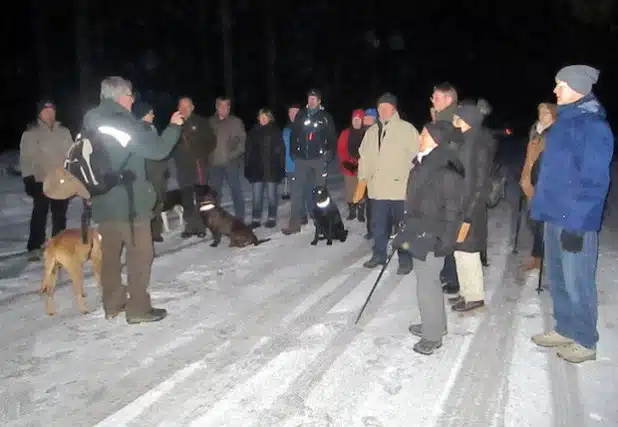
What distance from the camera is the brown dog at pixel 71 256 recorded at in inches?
226

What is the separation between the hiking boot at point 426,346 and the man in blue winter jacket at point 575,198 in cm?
89

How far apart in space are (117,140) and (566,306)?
A: 3666 mm

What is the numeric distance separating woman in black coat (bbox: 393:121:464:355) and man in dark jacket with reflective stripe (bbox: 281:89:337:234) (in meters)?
4.77

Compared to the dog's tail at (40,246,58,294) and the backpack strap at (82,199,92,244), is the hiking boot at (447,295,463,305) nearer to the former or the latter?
the backpack strap at (82,199,92,244)

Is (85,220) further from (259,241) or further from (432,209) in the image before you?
(259,241)

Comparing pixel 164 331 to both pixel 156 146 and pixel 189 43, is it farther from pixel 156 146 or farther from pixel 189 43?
pixel 189 43

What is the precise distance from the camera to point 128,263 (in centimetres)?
557

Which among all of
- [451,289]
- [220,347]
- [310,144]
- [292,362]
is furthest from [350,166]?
[292,362]

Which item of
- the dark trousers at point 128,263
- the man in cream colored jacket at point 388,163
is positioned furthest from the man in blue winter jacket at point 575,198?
the dark trousers at point 128,263

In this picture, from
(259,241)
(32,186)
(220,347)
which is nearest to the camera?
(220,347)

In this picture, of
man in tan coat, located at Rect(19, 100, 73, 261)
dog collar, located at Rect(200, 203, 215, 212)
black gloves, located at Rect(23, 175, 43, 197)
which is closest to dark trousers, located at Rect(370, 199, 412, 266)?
dog collar, located at Rect(200, 203, 215, 212)

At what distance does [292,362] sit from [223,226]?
416cm

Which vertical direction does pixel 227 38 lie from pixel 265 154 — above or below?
above

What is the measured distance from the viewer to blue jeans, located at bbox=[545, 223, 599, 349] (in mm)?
4484
